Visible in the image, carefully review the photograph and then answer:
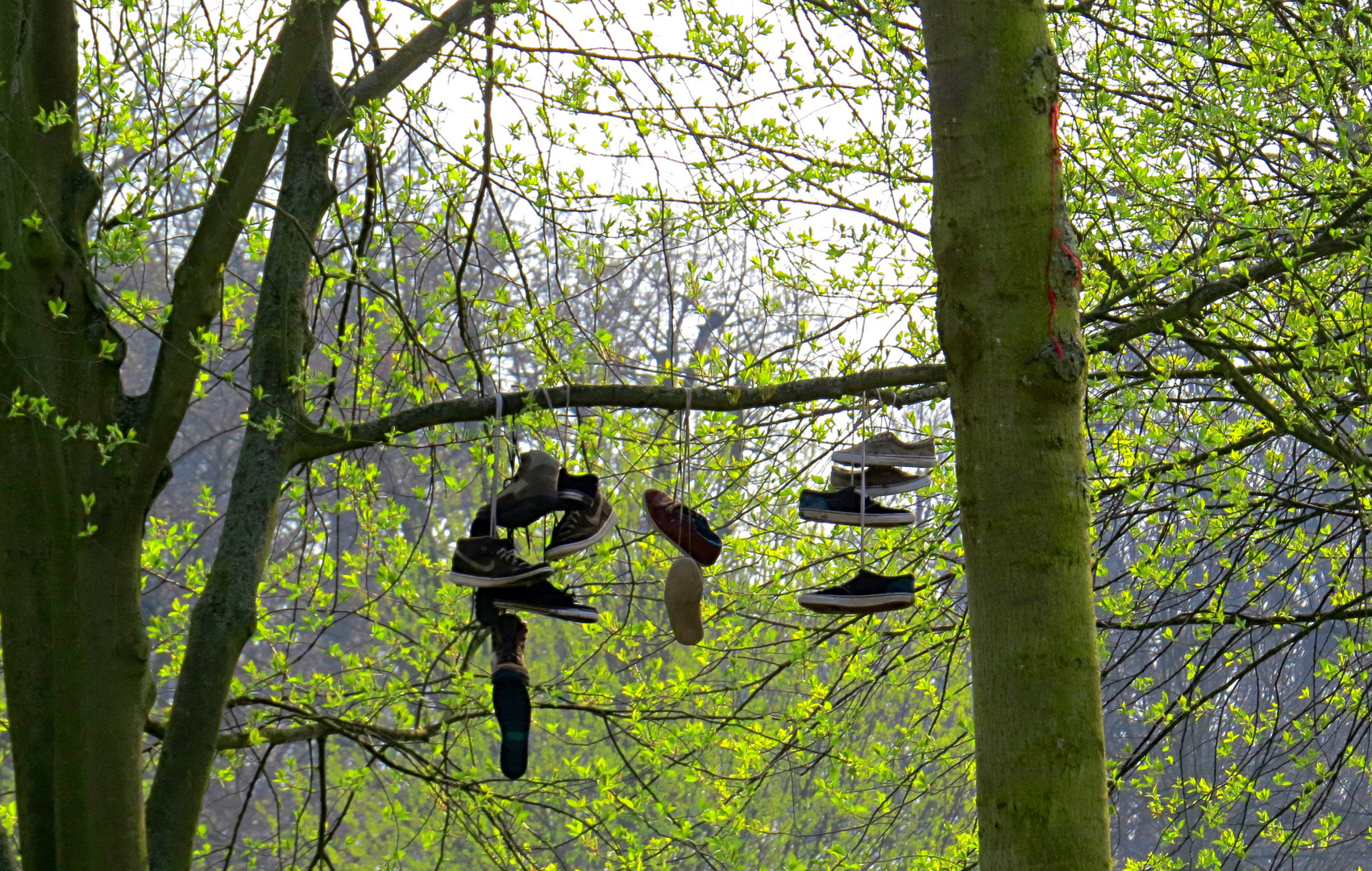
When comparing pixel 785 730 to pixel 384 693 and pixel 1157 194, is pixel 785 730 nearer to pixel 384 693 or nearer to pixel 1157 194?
pixel 384 693

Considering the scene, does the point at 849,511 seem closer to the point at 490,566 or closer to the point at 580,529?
the point at 580,529

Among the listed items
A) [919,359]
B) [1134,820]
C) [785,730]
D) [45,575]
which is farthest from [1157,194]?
[1134,820]

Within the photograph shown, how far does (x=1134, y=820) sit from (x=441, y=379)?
700 inches

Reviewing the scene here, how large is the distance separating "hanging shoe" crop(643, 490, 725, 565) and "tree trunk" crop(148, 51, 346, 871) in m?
1.08

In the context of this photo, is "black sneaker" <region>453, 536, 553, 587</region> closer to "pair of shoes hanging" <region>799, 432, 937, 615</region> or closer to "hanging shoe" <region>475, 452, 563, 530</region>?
"hanging shoe" <region>475, 452, 563, 530</region>

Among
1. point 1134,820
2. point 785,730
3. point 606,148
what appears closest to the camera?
point 606,148

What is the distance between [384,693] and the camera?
16.1 ft

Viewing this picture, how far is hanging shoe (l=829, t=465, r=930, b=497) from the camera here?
3789mm

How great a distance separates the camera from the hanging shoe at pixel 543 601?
3.37 metres

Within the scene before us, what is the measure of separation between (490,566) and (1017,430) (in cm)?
152

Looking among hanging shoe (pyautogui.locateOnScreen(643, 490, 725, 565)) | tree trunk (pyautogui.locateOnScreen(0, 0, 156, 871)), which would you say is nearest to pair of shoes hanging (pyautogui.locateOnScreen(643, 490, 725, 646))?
hanging shoe (pyautogui.locateOnScreen(643, 490, 725, 565))

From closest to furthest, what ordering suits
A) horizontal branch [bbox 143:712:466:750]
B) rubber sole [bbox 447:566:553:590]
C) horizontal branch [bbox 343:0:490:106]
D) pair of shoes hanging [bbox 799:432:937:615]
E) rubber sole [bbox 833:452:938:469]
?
rubber sole [bbox 447:566:553:590], pair of shoes hanging [bbox 799:432:937:615], rubber sole [bbox 833:452:938:469], horizontal branch [bbox 343:0:490:106], horizontal branch [bbox 143:712:466:750]

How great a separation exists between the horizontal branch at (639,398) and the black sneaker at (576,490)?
0.68 feet

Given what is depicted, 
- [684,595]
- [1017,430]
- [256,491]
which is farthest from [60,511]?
[1017,430]
